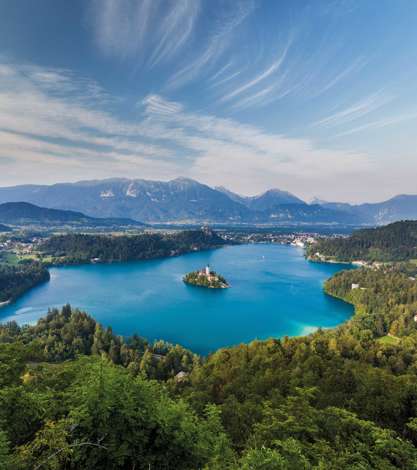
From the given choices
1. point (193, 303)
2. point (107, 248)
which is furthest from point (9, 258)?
point (193, 303)

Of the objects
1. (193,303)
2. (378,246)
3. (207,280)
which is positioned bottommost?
(193,303)

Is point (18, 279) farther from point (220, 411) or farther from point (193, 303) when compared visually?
point (220, 411)

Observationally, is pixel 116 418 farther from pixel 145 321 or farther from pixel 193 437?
pixel 145 321

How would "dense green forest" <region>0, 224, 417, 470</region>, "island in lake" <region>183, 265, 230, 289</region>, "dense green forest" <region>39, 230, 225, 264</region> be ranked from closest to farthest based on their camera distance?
"dense green forest" <region>0, 224, 417, 470</region>
"island in lake" <region>183, 265, 230, 289</region>
"dense green forest" <region>39, 230, 225, 264</region>

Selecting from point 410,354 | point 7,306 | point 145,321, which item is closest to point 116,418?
point 410,354

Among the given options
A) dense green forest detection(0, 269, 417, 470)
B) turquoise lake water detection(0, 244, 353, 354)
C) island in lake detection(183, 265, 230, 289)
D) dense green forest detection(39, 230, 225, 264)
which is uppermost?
dense green forest detection(0, 269, 417, 470)

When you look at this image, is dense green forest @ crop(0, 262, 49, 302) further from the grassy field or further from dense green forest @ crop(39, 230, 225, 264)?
dense green forest @ crop(39, 230, 225, 264)

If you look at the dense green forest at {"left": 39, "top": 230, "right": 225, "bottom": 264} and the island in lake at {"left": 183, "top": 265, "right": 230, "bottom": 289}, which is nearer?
the island in lake at {"left": 183, "top": 265, "right": 230, "bottom": 289}

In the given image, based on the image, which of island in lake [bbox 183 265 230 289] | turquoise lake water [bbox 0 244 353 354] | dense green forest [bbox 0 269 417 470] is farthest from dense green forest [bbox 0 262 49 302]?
dense green forest [bbox 0 269 417 470]
